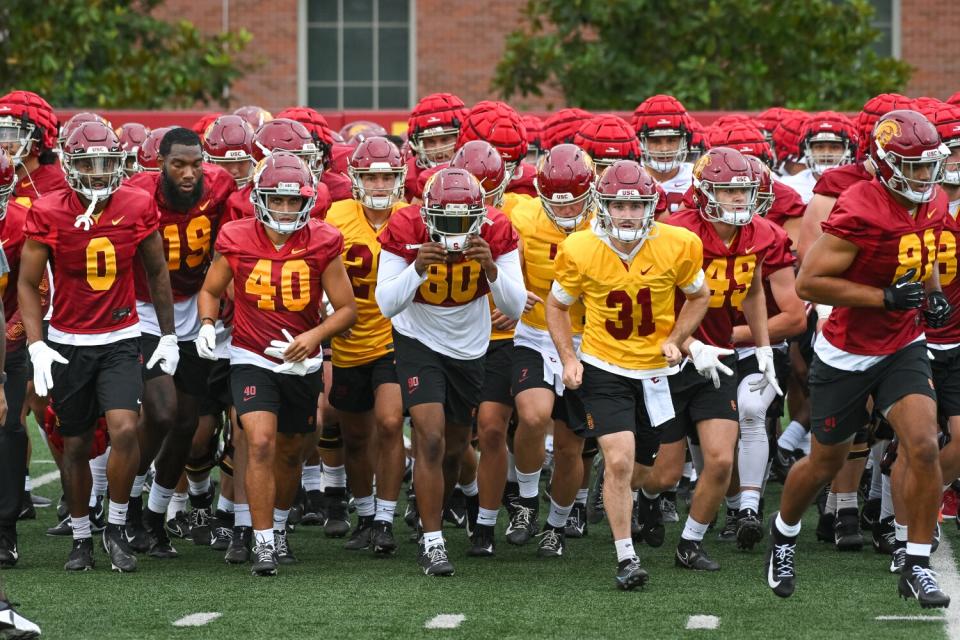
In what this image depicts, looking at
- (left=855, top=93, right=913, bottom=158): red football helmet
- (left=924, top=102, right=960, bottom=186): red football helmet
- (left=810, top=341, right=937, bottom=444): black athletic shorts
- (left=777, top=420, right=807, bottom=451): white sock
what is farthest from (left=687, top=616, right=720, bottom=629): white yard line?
(left=777, top=420, right=807, bottom=451): white sock

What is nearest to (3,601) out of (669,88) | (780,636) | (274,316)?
(274,316)

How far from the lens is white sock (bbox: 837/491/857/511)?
7.81 meters

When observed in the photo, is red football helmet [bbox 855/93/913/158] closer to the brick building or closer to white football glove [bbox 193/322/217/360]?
white football glove [bbox 193/322/217/360]

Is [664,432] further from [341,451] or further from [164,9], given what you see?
[164,9]

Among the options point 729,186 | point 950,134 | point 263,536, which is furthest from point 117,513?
point 950,134

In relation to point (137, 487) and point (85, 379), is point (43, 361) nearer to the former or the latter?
point (85, 379)

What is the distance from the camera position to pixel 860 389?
21.3 feet

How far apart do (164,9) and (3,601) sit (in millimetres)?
17116

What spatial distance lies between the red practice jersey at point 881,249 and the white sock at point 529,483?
6.31ft

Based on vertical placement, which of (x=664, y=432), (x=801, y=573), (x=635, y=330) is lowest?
(x=801, y=573)

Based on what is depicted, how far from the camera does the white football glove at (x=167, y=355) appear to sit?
737 centimetres

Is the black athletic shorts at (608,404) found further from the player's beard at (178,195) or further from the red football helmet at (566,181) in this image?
the player's beard at (178,195)

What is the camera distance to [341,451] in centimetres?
870

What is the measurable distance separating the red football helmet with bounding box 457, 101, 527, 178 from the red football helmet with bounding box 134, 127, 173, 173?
5.00 ft
